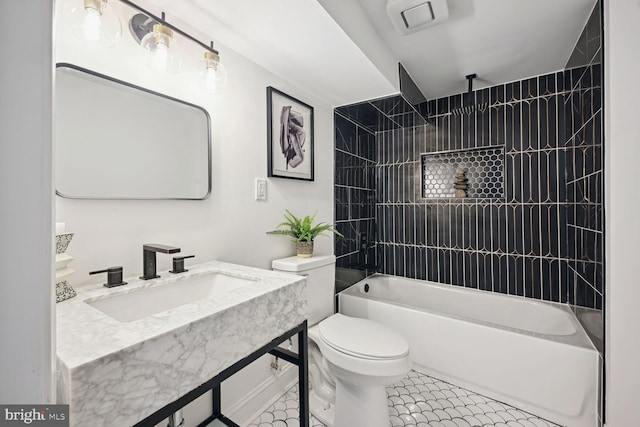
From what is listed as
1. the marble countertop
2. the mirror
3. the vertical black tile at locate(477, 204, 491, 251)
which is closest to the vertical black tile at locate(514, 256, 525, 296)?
the vertical black tile at locate(477, 204, 491, 251)

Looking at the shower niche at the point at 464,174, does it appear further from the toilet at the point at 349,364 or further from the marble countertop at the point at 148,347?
A: the marble countertop at the point at 148,347

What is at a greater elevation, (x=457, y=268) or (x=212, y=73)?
(x=212, y=73)

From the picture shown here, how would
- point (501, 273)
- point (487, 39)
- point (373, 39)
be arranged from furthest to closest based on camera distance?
point (501, 273)
point (487, 39)
point (373, 39)

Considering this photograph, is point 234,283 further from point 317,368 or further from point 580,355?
point 580,355

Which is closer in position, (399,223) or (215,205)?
(215,205)

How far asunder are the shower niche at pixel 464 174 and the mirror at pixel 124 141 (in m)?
2.14

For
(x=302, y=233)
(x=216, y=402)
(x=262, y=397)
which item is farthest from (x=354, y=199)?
(x=216, y=402)

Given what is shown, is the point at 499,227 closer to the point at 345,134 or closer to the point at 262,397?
the point at 345,134

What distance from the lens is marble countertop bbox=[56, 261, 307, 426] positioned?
53 cm

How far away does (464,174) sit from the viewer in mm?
2604

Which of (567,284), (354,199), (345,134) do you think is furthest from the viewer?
(354,199)

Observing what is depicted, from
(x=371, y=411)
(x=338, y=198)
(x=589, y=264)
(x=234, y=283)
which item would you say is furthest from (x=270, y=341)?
(x=589, y=264)

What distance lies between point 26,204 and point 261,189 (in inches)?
56.6

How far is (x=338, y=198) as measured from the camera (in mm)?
2441
